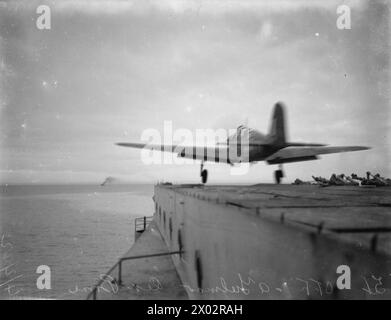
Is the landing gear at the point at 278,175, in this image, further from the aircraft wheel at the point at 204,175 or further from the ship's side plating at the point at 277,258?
the ship's side plating at the point at 277,258

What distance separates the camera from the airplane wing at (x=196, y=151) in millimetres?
23328

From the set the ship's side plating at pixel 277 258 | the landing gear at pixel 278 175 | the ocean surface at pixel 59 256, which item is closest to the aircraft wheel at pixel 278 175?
the landing gear at pixel 278 175

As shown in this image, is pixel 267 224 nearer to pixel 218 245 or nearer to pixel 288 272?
pixel 288 272

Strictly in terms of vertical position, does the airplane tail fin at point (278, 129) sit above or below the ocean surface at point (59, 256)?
above

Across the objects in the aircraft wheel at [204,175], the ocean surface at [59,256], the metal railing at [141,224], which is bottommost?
the ocean surface at [59,256]

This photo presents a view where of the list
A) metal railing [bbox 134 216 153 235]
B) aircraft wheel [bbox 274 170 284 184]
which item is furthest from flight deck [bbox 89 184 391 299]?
metal railing [bbox 134 216 153 235]

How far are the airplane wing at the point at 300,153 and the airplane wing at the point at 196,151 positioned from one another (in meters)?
3.89

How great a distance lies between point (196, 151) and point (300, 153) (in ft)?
28.1

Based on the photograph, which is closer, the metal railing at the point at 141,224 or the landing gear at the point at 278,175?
the landing gear at the point at 278,175

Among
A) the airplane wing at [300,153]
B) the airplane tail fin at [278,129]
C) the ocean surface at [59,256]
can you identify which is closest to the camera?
the airplane wing at [300,153]

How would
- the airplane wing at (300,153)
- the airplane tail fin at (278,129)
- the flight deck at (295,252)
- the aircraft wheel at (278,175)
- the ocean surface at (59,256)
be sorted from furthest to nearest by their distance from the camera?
→ the ocean surface at (59,256)
the aircraft wheel at (278,175)
the airplane tail fin at (278,129)
the airplane wing at (300,153)
the flight deck at (295,252)

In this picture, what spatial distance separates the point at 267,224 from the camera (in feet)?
12.6

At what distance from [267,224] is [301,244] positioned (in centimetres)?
85

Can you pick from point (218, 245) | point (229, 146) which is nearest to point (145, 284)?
point (218, 245)
